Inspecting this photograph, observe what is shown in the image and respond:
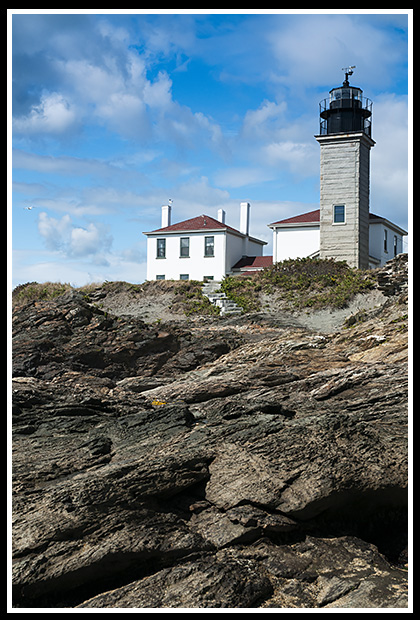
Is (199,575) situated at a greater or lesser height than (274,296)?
lesser

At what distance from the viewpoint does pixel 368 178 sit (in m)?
35.2

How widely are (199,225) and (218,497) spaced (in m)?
33.8

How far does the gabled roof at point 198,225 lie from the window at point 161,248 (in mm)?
727

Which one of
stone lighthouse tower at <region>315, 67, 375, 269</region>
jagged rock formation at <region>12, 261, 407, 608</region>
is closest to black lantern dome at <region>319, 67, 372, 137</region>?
stone lighthouse tower at <region>315, 67, 375, 269</region>

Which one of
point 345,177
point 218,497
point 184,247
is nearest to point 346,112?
point 345,177

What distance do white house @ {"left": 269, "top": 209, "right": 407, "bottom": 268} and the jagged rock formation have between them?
25.3 m

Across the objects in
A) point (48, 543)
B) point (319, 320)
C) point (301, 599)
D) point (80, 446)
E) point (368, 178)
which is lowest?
point (301, 599)

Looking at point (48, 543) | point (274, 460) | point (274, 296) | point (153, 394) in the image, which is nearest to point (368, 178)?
point (274, 296)

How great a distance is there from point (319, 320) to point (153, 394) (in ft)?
44.1

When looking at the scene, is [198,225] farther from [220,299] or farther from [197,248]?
[220,299]

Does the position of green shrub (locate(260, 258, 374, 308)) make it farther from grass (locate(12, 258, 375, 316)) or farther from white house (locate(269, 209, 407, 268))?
white house (locate(269, 209, 407, 268))

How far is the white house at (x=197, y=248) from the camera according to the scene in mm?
38812

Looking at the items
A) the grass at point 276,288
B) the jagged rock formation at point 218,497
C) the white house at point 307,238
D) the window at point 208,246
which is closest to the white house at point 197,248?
the window at point 208,246
